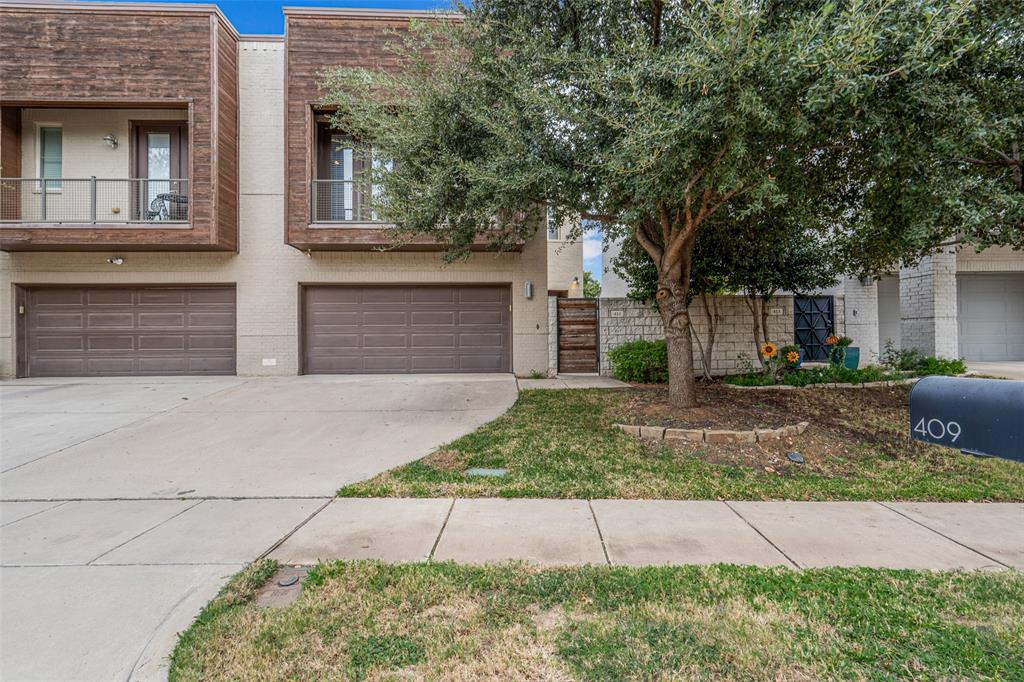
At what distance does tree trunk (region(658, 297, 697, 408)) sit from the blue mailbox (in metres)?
4.31

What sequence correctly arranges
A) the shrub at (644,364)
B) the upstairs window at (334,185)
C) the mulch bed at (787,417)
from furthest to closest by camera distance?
1. the upstairs window at (334,185)
2. the shrub at (644,364)
3. the mulch bed at (787,417)

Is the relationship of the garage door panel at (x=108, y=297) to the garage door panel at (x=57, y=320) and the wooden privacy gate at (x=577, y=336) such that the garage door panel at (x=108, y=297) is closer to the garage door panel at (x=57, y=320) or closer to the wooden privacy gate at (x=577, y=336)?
the garage door panel at (x=57, y=320)

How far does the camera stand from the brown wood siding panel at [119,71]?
982cm

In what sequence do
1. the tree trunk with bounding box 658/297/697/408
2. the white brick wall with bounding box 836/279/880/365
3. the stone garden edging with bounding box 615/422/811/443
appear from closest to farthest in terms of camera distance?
1. the stone garden edging with bounding box 615/422/811/443
2. the tree trunk with bounding box 658/297/697/408
3. the white brick wall with bounding box 836/279/880/365

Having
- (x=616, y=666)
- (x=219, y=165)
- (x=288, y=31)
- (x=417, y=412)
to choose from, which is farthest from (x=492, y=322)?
(x=616, y=666)

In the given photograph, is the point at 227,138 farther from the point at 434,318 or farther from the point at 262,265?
the point at 434,318

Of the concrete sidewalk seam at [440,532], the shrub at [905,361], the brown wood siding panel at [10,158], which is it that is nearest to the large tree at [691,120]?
the concrete sidewalk seam at [440,532]

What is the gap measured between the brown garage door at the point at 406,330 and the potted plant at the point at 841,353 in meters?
7.10

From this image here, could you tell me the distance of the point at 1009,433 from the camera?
1.82m

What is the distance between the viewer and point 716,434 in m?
5.53

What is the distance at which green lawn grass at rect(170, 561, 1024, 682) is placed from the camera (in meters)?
2.05

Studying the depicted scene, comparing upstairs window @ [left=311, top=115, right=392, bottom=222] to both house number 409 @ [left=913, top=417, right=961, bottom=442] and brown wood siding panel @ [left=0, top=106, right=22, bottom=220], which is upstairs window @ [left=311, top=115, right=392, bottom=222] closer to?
brown wood siding panel @ [left=0, top=106, right=22, bottom=220]

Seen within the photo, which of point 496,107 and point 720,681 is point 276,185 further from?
point 720,681

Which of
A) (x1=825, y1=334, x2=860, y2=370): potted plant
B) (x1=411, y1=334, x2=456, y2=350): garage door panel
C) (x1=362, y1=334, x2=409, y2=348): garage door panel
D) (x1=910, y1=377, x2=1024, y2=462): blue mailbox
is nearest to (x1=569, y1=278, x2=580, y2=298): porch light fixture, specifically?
(x1=411, y1=334, x2=456, y2=350): garage door panel
